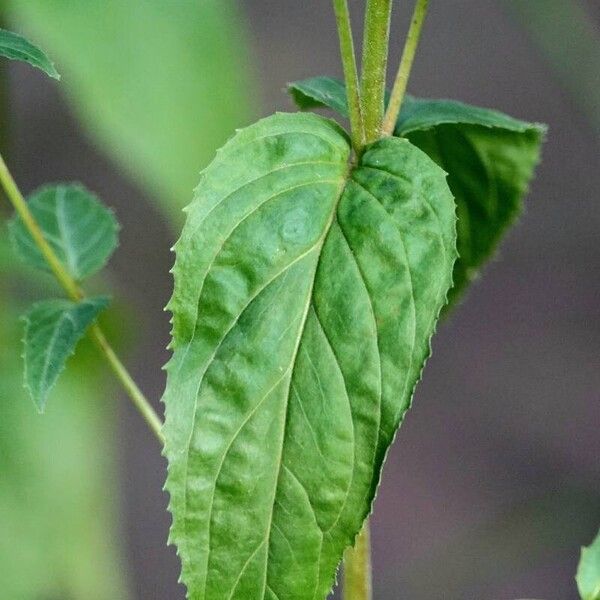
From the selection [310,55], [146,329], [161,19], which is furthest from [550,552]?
[161,19]

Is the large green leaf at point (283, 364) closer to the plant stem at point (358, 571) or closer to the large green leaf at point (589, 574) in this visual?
the plant stem at point (358, 571)

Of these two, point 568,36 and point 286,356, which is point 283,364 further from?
point 568,36

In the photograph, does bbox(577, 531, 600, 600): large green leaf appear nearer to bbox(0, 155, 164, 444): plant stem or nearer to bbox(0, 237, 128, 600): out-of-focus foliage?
bbox(0, 155, 164, 444): plant stem

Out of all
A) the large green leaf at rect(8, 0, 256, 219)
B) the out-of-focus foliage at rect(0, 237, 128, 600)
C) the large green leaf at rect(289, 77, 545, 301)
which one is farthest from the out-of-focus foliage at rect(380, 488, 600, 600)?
the large green leaf at rect(289, 77, 545, 301)

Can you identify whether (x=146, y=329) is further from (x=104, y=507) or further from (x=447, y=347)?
(x=104, y=507)

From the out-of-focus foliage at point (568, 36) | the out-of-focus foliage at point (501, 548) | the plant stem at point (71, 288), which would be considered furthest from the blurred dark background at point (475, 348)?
the plant stem at point (71, 288)

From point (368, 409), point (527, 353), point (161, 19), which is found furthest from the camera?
point (527, 353)
